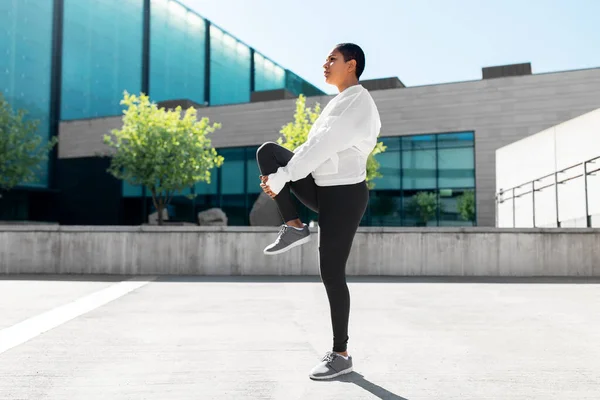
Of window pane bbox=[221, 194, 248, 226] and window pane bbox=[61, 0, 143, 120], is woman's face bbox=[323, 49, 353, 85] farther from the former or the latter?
window pane bbox=[61, 0, 143, 120]

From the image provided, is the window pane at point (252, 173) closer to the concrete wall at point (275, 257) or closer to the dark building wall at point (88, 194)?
the dark building wall at point (88, 194)

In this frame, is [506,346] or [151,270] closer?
[506,346]

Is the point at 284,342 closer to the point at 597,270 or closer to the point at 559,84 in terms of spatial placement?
the point at 597,270

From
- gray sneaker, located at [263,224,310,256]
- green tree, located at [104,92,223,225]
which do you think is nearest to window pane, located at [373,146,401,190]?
green tree, located at [104,92,223,225]

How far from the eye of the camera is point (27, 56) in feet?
104

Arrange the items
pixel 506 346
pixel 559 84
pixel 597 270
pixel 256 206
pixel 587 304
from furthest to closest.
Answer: pixel 559 84 < pixel 256 206 < pixel 597 270 < pixel 587 304 < pixel 506 346

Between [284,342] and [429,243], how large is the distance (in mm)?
8117

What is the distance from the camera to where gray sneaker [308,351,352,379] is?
3420 millimetres

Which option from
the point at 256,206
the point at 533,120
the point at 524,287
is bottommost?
the point at 524,287

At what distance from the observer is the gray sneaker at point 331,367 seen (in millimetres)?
3420

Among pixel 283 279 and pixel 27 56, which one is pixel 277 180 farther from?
pixel 27 56

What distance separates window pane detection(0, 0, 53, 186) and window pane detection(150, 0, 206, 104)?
7.46 m

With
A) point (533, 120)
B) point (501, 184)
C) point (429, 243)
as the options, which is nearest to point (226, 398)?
point (429, 243)

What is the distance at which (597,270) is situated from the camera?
1198cm
